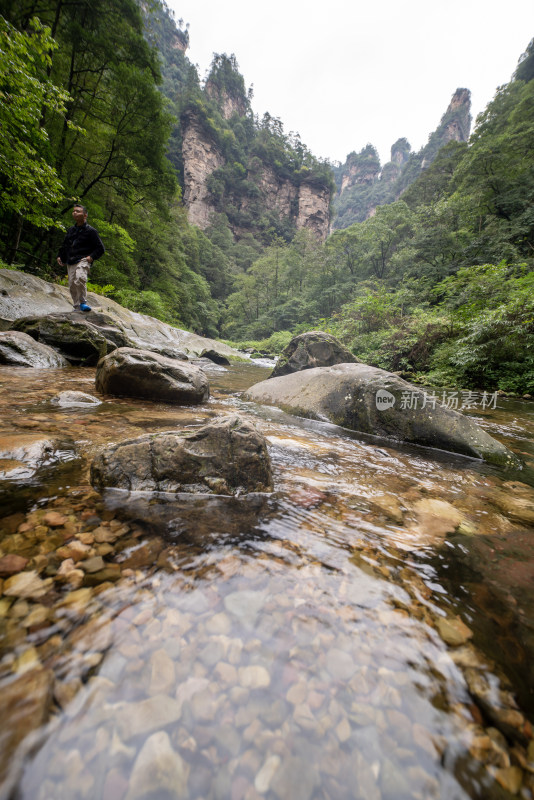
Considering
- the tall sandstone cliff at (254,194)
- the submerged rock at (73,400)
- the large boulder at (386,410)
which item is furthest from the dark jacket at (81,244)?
the tall sandstone cliff at (254,194)

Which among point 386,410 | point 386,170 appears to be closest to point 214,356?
point 386,410

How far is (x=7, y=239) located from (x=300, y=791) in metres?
13.4

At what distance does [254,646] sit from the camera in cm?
95

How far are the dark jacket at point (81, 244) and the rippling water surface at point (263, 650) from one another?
6050mm

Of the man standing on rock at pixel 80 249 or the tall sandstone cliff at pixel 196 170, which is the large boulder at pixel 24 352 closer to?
the man standing on rock at pixel 80 249

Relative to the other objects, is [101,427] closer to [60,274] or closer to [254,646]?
[254,646]

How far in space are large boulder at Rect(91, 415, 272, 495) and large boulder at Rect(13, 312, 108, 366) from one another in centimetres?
509

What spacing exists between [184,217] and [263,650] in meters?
35.4

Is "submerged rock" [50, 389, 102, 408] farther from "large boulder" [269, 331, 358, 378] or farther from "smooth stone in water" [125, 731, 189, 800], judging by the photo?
"large boulder" [269, 331, 358, 378]

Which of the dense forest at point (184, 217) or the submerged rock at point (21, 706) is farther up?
the dense forest at point (184, 217)

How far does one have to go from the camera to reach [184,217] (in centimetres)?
2956

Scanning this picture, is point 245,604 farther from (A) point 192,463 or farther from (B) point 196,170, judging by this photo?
(B) point 196,170

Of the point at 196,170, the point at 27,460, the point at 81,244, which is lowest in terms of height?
the point at 27,460

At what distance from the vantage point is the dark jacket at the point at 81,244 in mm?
5973
